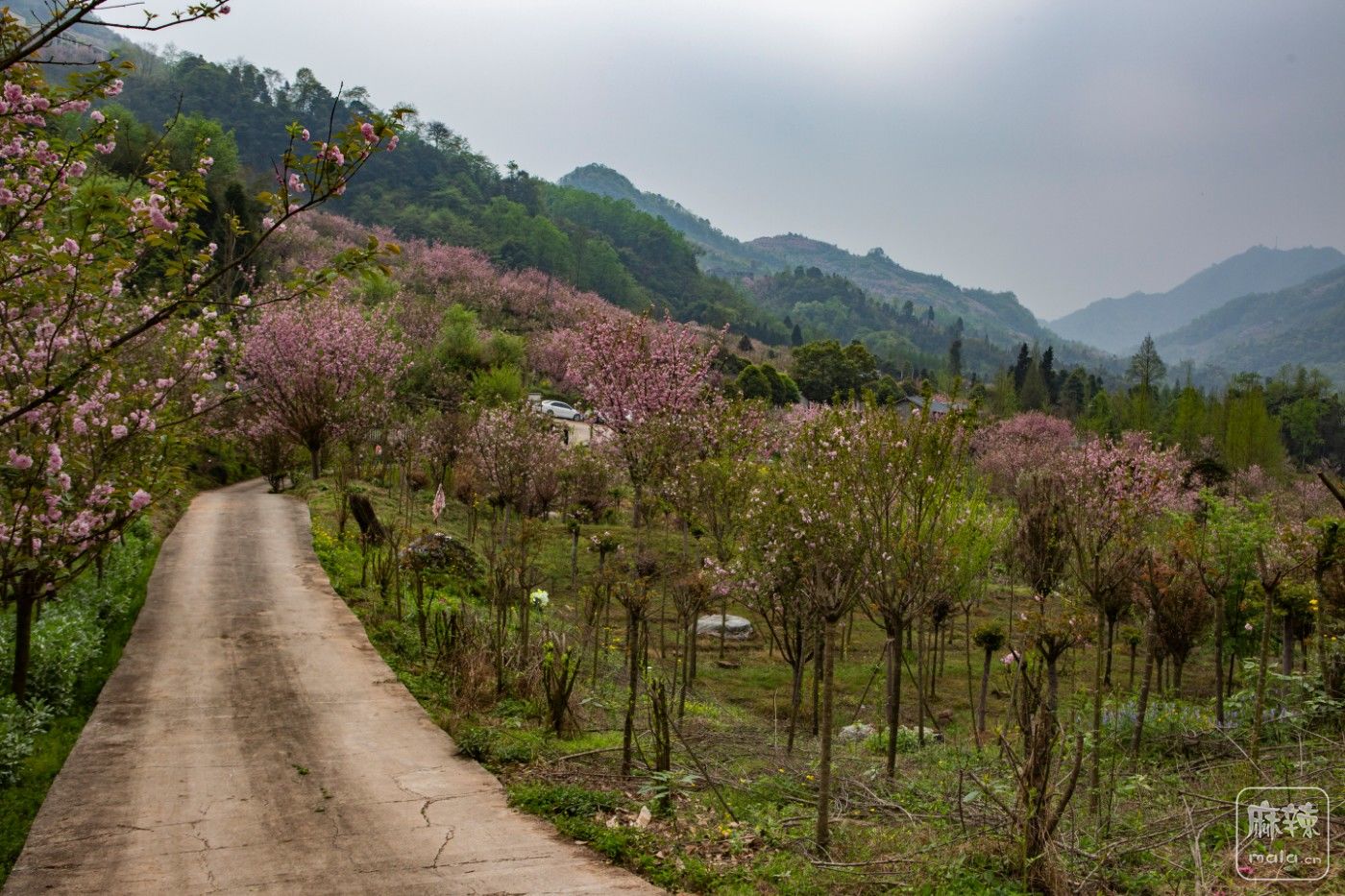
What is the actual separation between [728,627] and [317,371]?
13.4 metres

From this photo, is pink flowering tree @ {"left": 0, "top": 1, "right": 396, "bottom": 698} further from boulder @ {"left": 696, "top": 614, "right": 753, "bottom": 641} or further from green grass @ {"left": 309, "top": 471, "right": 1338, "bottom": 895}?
boulder @ {"left": 696, "top": 614, "right": 753, "bottom": 641}

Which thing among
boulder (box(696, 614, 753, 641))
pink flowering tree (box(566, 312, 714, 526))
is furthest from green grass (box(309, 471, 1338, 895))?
pink flowering tree (box(566, 312, 714, 526))

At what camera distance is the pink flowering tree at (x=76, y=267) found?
492 centimetres

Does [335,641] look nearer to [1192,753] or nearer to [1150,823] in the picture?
[1150,823]

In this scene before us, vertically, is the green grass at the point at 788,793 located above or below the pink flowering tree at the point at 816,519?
below

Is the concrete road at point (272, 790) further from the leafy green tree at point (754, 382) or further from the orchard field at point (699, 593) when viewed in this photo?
the leafy green tree at point (754, 382)

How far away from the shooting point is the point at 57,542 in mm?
8523

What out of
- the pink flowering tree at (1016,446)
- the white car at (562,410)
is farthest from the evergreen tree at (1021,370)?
the white car at (562,410)

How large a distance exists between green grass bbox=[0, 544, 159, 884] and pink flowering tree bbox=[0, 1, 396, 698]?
0.68 metres

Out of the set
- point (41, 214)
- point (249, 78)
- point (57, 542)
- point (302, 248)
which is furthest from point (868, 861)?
point (249, 78)

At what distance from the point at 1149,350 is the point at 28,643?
262 feet

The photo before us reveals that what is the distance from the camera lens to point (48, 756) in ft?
25.4

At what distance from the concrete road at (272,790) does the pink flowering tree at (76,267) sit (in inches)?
71.6

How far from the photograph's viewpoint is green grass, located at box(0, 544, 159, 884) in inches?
252
